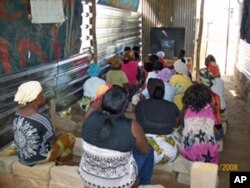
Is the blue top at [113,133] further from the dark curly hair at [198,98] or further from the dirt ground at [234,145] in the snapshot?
the dirt ground at [234,145]

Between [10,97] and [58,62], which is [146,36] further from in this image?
[10,97]

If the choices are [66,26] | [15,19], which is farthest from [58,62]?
[15,19]

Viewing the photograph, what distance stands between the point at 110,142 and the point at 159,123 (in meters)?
1.08

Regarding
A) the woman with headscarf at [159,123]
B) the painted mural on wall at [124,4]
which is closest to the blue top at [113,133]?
the woman with headscarf at [159,123]

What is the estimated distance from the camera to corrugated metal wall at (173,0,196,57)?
12008mm

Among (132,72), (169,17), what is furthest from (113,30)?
(169,17)

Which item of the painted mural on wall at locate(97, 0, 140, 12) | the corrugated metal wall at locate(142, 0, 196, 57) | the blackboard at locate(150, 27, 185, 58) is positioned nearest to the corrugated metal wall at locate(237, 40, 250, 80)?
the blackboard at locate(150, 27, 185, 58)

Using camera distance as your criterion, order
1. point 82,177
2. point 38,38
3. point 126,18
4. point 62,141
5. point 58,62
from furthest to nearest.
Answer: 1. point 126,18
2. point 58,62
3. point 38,38
4. point 62,141
5. point 82,177

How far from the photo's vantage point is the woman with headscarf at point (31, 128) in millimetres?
3002

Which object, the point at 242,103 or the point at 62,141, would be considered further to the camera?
the point at 242,103

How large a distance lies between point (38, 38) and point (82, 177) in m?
2.67

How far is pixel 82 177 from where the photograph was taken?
2688mm

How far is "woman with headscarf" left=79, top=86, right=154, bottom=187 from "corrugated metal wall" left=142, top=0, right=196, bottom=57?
9913 mm

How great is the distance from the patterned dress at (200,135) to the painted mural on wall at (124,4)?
15.5 feet
